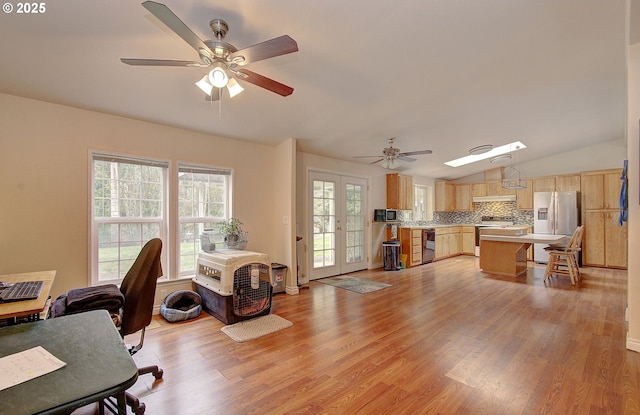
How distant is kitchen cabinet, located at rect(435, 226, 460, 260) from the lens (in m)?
7.46

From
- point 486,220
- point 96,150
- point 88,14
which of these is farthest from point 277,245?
point 486,220

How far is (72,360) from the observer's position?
961 mm

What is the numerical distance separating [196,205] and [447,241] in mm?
6590

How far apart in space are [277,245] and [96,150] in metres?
2.67

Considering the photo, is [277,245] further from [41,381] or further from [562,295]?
[562,295]


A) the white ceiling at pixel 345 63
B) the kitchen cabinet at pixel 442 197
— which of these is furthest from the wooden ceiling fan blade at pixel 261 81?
the kitchen cabinet at pixel 442 197

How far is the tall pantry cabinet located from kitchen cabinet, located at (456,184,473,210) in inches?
97.0

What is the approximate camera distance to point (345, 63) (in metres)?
2.67

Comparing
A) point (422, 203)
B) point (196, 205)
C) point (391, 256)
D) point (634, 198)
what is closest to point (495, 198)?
point (422, 203)

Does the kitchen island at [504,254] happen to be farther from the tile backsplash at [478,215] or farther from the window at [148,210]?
the window at [148,210]

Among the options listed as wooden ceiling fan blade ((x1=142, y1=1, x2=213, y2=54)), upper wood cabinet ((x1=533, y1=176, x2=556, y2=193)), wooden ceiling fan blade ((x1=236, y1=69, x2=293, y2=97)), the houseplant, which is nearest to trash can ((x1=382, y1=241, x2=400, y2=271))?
the houseplant

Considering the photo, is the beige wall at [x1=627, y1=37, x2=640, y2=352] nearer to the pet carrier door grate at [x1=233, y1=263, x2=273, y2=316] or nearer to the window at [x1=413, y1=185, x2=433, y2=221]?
the pet carrier door grate at [x1=233, y1=263, x2=273, y2=316]

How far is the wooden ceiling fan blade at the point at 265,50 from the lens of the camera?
5.30 feet

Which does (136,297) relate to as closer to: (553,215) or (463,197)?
(553,215)
